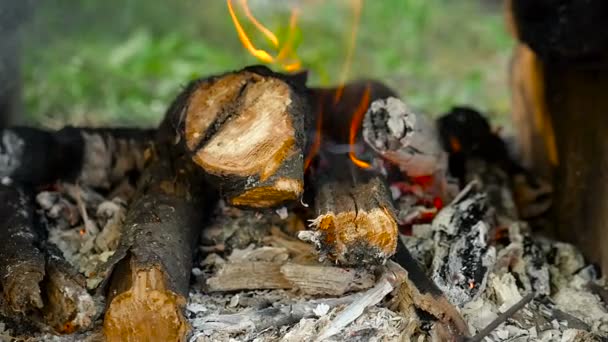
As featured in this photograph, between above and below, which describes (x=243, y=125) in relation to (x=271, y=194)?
above

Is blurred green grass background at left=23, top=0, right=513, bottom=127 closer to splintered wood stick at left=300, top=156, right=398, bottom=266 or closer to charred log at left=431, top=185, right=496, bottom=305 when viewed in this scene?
charred log at left=431, top=185, right=496, bottom=305

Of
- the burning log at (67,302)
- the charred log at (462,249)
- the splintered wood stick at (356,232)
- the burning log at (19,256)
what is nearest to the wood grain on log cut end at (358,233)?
the splintered wood stick at (356,232)

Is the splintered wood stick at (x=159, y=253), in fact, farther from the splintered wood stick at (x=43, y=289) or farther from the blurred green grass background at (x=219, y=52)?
the blurred green grass background at (x=219, y=52)

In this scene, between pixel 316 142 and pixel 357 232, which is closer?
pixel 357 232

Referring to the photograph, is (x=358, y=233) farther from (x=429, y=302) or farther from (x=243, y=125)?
(x=243, y=125)

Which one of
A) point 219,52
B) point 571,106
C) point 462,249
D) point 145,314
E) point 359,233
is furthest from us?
point 219,52

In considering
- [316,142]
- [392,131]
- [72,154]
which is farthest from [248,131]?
[72,154]

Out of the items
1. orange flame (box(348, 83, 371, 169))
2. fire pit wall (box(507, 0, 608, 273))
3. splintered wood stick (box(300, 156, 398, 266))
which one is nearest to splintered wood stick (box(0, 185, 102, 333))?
splintered wood stick (box(300, 156, 398, 266))
